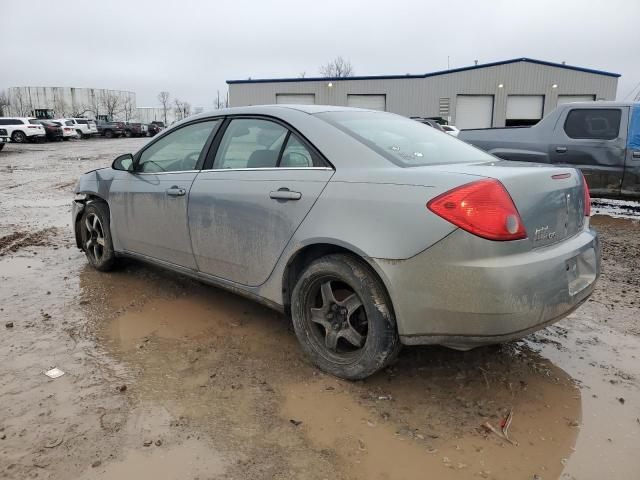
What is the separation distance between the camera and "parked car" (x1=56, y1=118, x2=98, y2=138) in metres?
39.1

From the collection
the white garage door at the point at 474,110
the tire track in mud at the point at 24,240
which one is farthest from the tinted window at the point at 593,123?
the white garage door at the point at 474,110

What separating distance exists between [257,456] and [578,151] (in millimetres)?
7166

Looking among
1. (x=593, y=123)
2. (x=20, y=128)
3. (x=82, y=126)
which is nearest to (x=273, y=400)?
(x=593, y=123)

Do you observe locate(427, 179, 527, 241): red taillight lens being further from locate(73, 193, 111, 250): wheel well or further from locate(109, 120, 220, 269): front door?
locate(73, 193, 111, 250): wheel well

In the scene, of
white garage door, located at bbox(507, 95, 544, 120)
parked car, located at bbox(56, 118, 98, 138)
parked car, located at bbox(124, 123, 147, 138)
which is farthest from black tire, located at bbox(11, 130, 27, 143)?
white garage door, located at bbox(507, 95, 544, 120)

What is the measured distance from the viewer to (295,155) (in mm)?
3162

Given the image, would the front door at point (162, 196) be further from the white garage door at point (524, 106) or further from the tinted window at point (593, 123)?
the white garage door at point (524, 106)

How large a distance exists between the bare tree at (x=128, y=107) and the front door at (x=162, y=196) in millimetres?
86282

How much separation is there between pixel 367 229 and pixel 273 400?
106 cm

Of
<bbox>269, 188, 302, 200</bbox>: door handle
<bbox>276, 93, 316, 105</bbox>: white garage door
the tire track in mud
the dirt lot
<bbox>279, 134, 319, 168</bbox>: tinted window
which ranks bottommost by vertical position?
the dirt lot

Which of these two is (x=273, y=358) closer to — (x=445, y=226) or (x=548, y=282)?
(x=445, y=226)

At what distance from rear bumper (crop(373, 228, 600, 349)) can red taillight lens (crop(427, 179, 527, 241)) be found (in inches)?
1.9

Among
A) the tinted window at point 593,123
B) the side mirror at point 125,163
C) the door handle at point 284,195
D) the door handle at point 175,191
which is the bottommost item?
the door handle at point 175,191

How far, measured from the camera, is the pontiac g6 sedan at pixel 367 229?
94.9 inches
